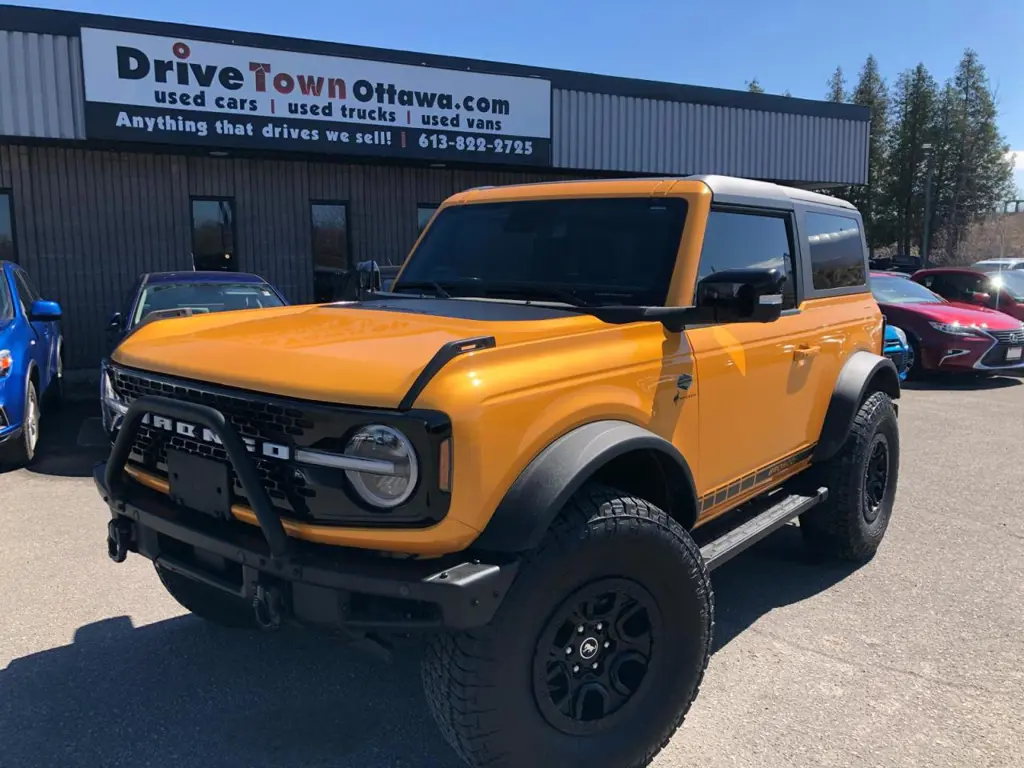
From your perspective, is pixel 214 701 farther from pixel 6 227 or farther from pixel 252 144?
pixel 6 227

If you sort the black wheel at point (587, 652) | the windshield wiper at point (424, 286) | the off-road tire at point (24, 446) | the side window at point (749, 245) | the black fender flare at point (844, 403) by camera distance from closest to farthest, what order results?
the black wheel at point (587, 652) → the side window at point (749, 245) → the windshield wiper at point (424, 286) → the black fender flare at point (844, 403) → the off-road tire at point (24, 446)

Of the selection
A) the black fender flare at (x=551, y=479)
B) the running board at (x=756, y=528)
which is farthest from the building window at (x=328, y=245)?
the black fender flare at (x=551, y=479)

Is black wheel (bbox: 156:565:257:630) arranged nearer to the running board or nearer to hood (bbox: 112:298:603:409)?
hood (bbox: 112:298:603:409)

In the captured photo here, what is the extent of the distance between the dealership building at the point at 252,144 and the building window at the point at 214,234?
22mm

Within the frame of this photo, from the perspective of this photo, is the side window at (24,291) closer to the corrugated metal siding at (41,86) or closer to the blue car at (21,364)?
the blue car at (21,364)

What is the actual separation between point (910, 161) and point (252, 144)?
2136 inches

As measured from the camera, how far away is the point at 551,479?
2396 mm

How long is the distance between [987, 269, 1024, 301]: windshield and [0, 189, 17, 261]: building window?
15.5m

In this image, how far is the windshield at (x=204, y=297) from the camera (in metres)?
7.82

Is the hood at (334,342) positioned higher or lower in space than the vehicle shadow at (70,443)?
higher

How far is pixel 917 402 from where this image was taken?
33.0 ft

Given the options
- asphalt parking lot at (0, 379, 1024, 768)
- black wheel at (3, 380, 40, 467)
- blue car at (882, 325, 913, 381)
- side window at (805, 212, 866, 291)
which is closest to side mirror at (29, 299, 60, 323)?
black wheel at (3, 380, 40, 467)

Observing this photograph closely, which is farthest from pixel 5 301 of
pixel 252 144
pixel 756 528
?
pixel 756 528

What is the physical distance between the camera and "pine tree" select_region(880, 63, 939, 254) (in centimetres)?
5422
